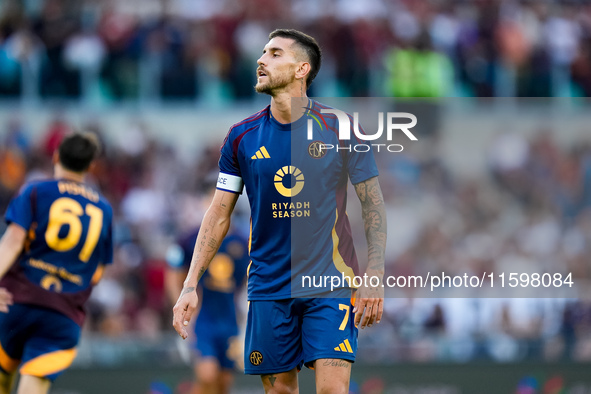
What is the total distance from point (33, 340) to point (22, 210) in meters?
1.02

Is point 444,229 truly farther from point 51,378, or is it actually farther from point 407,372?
point 51,378

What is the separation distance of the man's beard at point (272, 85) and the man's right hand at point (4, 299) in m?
2.62

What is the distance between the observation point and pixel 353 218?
11516 mm

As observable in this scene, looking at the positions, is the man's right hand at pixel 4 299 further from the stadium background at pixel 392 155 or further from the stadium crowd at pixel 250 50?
the stadium crowd at pixel 250 50

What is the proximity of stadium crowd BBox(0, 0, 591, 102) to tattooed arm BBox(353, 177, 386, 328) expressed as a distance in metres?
9.61

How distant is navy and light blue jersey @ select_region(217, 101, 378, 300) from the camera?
5617 millimetres

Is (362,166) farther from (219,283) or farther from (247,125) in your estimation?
(219,283)

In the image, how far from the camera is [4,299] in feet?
22.1

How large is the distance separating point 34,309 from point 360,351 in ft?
17.0

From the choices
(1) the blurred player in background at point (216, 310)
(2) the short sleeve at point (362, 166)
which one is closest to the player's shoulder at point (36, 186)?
(1) the blurred player in background at point (216, 310)

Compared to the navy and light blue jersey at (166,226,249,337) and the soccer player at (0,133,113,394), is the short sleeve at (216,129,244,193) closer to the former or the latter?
the soccer player at (0,133,113,394)

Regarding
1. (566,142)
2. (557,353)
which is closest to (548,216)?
(566,142)

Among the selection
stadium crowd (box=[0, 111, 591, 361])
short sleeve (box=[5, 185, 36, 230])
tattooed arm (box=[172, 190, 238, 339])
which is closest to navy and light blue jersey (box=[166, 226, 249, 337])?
stadium crowd (box=[0, 111, 591, 361])

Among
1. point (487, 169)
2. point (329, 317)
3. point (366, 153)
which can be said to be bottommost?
point (329, 317)
